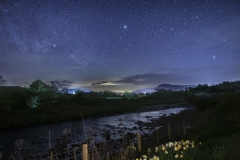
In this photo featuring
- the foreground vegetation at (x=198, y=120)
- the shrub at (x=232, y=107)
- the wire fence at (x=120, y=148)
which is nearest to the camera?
the wire fence at (x=120, y=148)

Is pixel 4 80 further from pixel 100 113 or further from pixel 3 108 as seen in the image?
pixel 100 113

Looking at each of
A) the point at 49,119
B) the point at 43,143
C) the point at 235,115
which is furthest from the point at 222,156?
the point at 49,119

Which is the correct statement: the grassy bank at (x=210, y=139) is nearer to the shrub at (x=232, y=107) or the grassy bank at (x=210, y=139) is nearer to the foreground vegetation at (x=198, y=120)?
the foreground vegetation at (x=198, y=120)

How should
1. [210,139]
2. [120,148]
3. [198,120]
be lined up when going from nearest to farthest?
[120,148]
[210,139]
[198,120]

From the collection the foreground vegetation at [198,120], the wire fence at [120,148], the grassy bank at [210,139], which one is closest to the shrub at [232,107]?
the foreground vegetation at [198,120]

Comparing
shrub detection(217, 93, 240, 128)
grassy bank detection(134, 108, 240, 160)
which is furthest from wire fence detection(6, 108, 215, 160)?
shrub detection(217, 93, 240, 128)

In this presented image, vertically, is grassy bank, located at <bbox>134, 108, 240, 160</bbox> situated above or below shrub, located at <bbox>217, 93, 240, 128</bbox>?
below

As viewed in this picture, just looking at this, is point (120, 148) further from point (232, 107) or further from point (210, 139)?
point (232, 107)

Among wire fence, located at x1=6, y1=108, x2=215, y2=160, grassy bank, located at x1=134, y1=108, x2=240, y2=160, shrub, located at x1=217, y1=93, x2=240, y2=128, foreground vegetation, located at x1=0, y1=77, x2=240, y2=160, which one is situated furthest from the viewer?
shrub, located at x1=217, y1=93, x2=240, y2=128

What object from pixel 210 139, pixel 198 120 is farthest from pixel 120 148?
pixel 198 120

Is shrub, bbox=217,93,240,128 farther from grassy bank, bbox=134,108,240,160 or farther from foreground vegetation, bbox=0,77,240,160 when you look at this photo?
grassy bank, bbox=134,108,240,160

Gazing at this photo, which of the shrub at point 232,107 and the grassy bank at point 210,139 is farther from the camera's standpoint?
the shrub at point 232,107

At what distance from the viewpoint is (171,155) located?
6922mm

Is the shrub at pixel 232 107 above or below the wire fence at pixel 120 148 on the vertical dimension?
above
